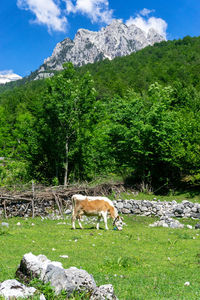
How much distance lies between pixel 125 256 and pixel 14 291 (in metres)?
4.22

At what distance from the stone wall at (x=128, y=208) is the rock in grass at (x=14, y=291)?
43.4 ft

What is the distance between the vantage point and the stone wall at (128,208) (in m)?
17.6

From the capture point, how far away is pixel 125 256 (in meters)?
7.84

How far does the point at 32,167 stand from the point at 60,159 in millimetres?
2968

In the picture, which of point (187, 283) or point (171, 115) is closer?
point (187, 283)

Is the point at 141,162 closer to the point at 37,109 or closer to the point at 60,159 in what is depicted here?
the point at 60,159

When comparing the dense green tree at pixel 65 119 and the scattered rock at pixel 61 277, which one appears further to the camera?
the dense green tree at pixel 65 119

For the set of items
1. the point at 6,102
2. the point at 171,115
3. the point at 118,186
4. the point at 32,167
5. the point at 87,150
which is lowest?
the point at 118,186

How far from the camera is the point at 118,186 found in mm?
25203

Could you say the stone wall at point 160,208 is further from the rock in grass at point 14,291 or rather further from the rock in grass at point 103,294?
the rock in grass at point 14,291

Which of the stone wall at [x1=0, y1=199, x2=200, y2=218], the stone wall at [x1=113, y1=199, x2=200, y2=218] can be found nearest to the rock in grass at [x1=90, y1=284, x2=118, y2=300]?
the stone wall at [x1=0, y1=199, x2=200, y2=218]

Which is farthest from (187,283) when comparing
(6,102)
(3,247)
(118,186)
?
(6,102)

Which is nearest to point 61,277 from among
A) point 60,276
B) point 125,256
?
point 60,276

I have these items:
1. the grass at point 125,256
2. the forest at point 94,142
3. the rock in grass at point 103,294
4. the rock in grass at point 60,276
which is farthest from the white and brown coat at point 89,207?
the forest at point 94,142
